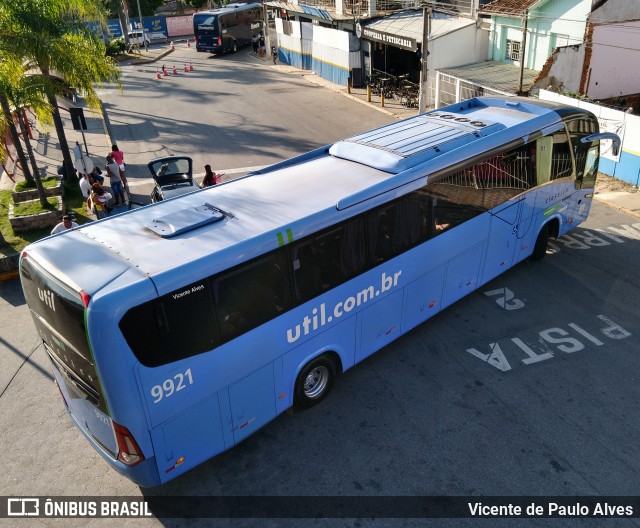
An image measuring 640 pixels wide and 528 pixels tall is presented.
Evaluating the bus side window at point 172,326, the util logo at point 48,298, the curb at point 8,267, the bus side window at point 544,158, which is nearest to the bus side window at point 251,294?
the bus side window at point 172,326

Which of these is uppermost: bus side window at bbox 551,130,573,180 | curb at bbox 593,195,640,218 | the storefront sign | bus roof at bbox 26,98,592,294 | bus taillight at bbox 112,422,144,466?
bus roof at bbox 26,98,592,294

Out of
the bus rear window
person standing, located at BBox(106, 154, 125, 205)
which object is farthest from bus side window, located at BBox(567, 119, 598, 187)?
person standing, located at BBox(106, 154, 125, 205)


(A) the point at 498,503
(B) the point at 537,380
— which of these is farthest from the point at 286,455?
(B) the point at 537,380

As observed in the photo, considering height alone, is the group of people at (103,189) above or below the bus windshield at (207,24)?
below

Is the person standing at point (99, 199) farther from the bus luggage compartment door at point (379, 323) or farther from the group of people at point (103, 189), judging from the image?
the bus luggage compartment door at point (379, 323)

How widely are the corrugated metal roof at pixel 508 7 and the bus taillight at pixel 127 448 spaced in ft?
77.0

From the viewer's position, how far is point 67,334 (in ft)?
19.7

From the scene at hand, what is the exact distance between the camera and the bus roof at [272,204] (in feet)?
20.3

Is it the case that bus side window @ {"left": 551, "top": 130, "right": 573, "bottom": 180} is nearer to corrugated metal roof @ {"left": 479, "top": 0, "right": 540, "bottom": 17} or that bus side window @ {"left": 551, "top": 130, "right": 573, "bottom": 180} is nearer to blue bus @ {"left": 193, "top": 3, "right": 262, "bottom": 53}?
Answer: corrugated metal roof @ {"left": 479, "top": 0, "right": 540, "bottom": 17}

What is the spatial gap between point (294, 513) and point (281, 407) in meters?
1.46

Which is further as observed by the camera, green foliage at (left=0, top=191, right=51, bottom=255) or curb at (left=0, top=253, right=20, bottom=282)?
green foliage at (left=0, top=191, right=51, bottom=255)

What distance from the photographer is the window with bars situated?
24.7 meters

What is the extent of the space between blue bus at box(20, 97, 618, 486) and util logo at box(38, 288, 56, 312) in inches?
0.9

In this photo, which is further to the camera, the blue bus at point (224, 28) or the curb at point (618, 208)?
the blue bus at point (224, 28)
